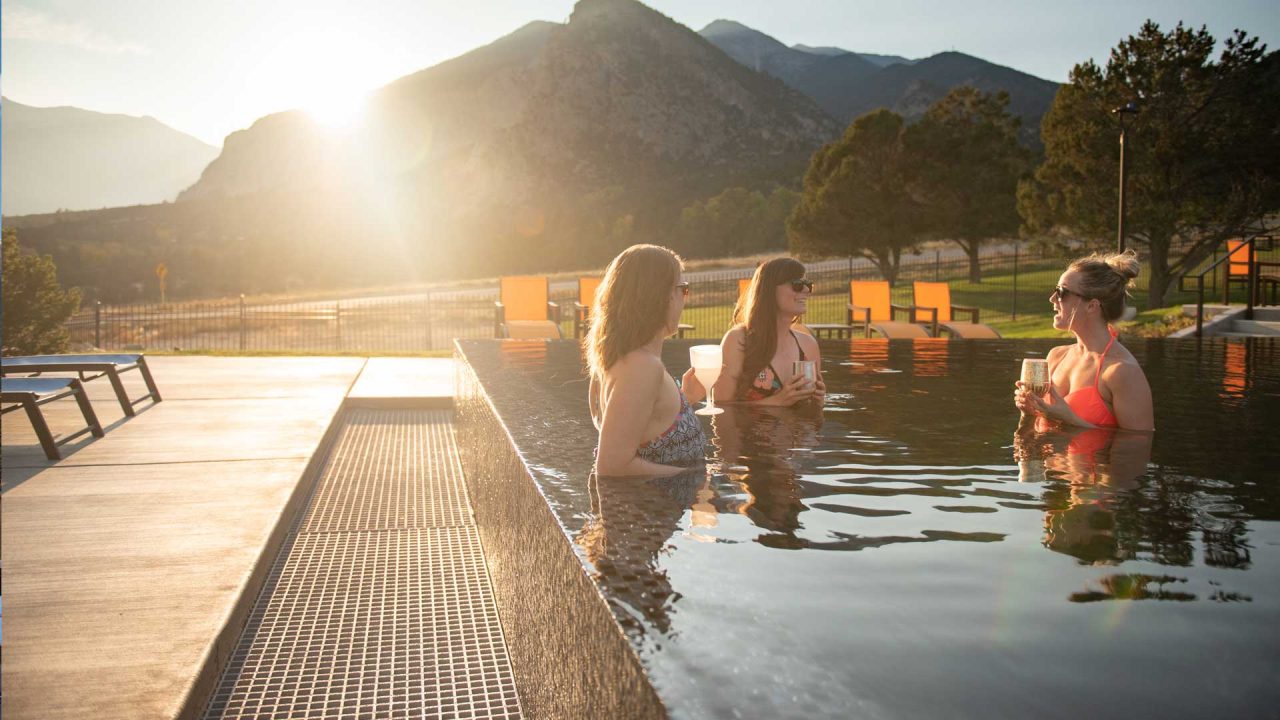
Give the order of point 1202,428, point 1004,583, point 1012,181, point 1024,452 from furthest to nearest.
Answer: point 1012,181 < point 1202,428 < point 1024,452 < point 1004,583

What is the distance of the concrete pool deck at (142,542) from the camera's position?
Answer: 250cm

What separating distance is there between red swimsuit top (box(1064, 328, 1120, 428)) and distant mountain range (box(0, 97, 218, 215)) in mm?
101491

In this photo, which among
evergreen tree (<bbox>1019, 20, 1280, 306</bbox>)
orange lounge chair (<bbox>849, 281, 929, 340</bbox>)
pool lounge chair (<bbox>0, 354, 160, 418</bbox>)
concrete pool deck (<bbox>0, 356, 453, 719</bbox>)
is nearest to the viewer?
concrete pool deck (<bbox>0, 356, 453, 719</bbox>)

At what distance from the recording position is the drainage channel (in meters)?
2.67

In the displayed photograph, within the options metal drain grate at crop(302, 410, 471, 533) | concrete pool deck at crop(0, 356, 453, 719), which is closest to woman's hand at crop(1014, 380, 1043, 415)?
metal drain grate at crop(302, 410, 471, 533)

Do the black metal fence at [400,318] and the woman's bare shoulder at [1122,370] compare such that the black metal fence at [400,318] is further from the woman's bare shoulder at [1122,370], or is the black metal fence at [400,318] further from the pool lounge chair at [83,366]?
the woman's bare shoulder at [1122,370]

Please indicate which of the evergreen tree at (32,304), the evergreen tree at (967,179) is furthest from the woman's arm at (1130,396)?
the evergreen tree at (967,179)

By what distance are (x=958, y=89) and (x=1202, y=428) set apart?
3781 cm

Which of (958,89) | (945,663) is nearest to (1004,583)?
(945,663)

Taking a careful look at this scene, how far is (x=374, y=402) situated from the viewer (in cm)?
816

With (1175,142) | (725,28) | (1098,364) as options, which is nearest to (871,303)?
(1098,364)

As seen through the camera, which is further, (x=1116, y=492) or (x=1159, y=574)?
(x=1116, y=492)

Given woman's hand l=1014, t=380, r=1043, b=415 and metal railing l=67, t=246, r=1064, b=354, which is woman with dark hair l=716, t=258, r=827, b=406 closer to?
woman's hand l=1014, t=380, r=1043, b=415

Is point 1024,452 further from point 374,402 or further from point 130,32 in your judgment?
point 130,32
